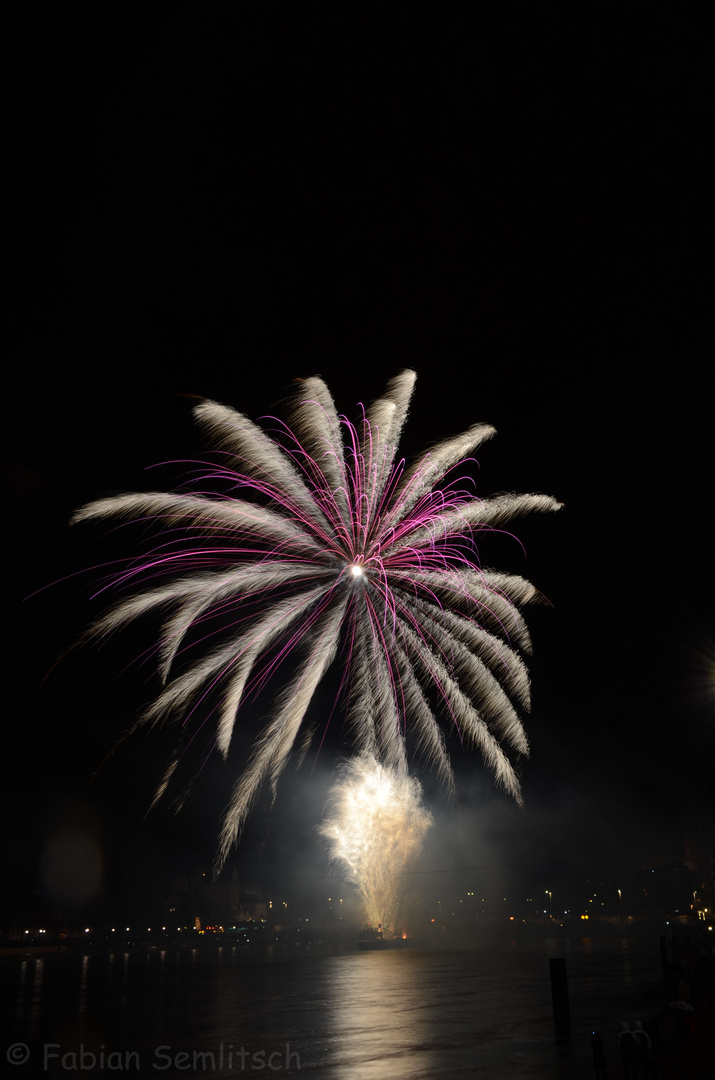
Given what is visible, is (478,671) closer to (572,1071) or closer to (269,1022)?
(572,1071)

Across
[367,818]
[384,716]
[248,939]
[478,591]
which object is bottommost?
[248,939]

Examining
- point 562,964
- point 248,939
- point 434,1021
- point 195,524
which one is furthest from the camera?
point 248,939

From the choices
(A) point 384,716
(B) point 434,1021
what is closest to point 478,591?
(A) point 384,716

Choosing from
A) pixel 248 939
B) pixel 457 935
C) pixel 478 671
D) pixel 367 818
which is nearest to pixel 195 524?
pixel 478 671

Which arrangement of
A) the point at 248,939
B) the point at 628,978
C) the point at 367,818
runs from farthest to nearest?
the point at 248,939, the point at 367,818, the point at 628,978

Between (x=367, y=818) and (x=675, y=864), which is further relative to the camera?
(x=675, y=864)

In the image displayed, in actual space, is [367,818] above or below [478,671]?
below

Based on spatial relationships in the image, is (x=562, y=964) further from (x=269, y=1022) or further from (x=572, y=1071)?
(x=269, y=1022)
